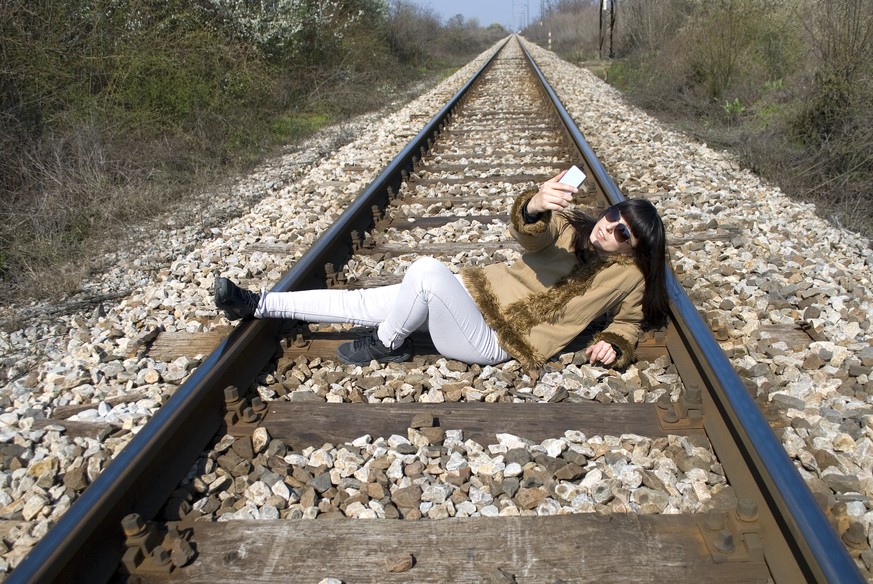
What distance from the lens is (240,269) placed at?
4.15 meters

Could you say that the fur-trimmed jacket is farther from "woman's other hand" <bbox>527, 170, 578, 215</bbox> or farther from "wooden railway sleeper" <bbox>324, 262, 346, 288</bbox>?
"wooden railway sleeper" <bbox>324, 262, 346, 288</bbox>

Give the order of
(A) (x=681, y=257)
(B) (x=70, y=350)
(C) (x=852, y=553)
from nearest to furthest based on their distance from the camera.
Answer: (C) (x=852, y=553)
(B) (x=70, y=350)
(A) (x=681, y=257)

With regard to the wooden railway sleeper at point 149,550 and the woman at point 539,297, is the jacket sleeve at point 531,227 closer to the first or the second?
the woman at point 539,297

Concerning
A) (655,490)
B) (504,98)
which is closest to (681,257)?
(655,490)

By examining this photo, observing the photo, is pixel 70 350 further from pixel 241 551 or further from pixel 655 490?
pixel 655 490

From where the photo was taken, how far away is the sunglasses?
2641mm

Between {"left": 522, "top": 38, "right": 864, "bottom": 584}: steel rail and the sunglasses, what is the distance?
0.46m

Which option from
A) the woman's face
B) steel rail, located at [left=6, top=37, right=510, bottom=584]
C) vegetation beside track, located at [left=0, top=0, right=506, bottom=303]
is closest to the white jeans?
steel rail, located at [left=6, top=37, right=510, bottom=584]

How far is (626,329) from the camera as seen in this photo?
2.86 m

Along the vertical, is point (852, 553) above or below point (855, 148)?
below

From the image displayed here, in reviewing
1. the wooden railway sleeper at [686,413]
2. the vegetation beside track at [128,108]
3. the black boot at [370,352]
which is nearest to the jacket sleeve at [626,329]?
the wooden railway sleeper at [686,413]

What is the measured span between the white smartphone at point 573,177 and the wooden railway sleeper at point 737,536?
1209 mm

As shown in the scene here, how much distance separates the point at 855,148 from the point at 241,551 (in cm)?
591

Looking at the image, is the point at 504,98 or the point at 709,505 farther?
the point at 504,98
